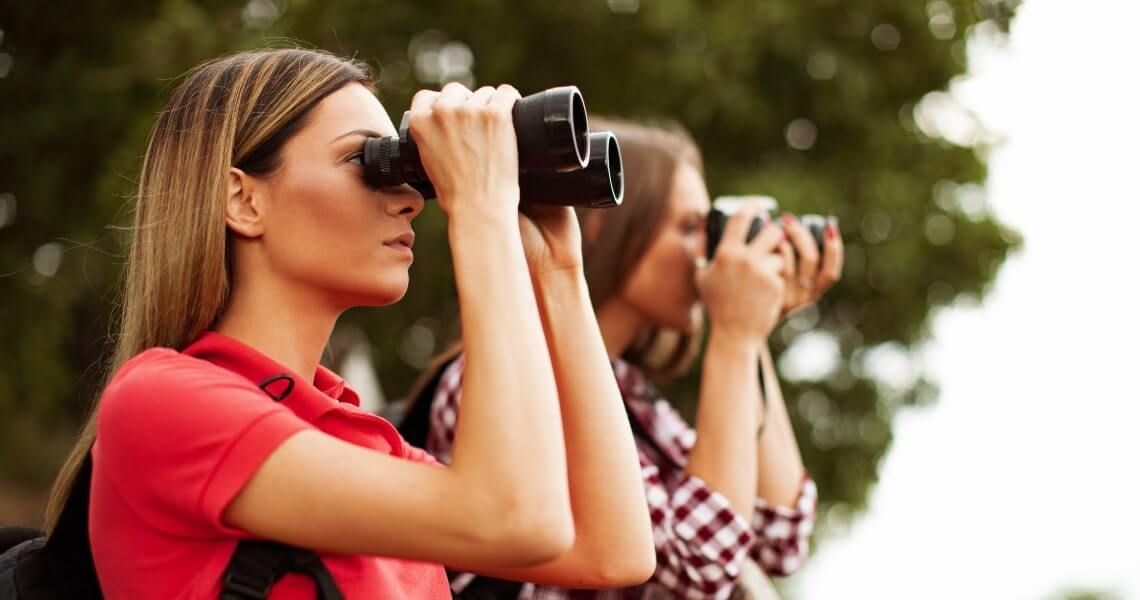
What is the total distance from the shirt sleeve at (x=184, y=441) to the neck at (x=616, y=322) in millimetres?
1734

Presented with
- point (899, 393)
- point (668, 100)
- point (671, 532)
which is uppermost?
point (668, 100)

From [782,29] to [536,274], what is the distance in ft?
14.9

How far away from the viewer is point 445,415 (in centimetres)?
278

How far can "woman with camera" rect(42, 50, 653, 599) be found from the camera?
146 cm

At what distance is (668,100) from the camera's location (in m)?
6.18

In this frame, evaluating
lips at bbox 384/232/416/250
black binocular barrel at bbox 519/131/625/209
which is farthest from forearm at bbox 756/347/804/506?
lips at bbox 384/232/416/250

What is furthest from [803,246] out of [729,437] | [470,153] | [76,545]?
[76,545]

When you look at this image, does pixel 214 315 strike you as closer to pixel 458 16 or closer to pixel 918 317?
pixel 458 16

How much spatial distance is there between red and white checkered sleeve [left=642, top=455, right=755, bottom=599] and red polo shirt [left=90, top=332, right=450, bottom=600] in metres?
1.15

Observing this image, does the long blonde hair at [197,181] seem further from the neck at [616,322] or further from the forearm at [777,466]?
the forearm at [777,466]

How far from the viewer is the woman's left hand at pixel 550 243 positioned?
2.02 metres

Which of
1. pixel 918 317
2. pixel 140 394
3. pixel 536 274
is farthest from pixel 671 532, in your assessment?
pixel 918 317

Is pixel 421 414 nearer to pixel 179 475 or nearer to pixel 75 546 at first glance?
pixel 75 546

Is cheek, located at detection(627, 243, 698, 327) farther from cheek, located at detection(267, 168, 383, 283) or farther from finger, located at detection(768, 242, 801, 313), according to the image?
cheek, located at detection(267, 168, 383, 283)
